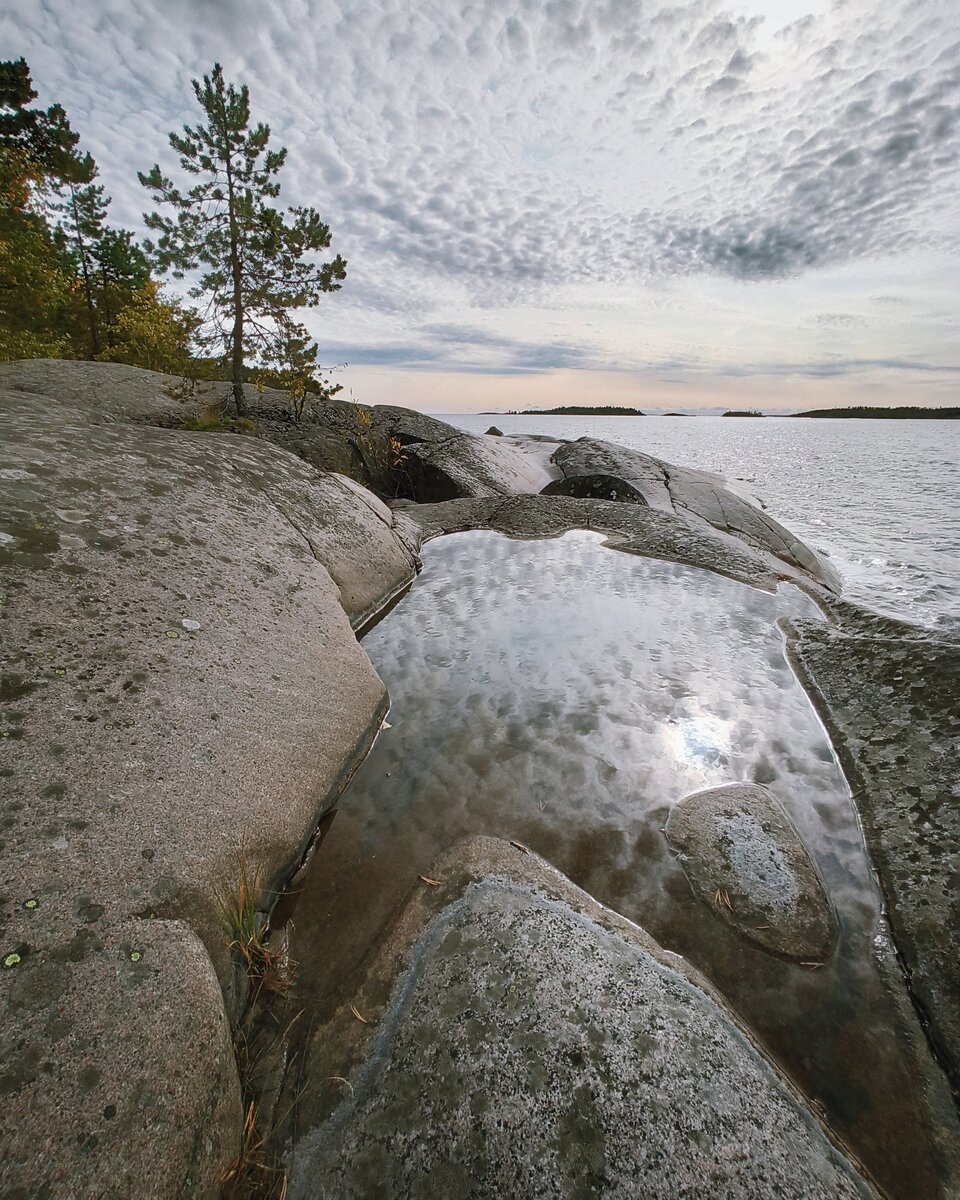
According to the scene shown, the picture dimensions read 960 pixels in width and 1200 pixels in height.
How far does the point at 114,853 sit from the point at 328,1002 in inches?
42.5

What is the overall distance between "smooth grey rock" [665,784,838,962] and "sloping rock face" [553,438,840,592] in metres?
6.87

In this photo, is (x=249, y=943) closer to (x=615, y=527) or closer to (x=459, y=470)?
(x=615, y=527)

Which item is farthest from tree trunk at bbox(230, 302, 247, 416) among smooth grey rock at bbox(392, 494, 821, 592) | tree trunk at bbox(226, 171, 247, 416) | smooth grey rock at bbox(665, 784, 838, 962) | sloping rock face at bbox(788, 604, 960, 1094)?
smooth grey rock at bbox(665, 784, 838, 962)

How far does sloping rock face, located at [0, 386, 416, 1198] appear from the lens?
1532 mm

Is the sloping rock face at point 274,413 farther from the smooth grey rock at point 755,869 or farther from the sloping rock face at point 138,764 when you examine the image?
the smooth grey rock at point 755,869

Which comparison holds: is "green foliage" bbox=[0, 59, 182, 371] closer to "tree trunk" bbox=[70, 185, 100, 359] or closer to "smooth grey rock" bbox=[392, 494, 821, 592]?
"tree trunk" bbox=[70, 185, 100, 359]

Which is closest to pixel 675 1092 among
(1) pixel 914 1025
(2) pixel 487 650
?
(1) pixel 914 1025

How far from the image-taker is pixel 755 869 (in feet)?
9.24

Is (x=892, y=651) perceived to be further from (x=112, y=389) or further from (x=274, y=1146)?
(x=112, y=389)

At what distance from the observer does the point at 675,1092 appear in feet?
5.74

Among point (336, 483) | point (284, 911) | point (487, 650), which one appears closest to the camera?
point (284, 911)

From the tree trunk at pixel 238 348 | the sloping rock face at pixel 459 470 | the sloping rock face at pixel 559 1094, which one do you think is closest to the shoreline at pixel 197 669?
the sloping rock face at pixel 559 1094

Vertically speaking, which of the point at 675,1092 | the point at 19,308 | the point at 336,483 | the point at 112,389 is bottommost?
the point at 675,1092

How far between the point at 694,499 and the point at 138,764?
40.7ft
